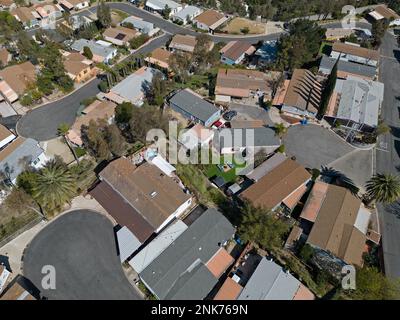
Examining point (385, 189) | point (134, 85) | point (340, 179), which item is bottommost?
point (340, 179)

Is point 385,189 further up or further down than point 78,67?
further down

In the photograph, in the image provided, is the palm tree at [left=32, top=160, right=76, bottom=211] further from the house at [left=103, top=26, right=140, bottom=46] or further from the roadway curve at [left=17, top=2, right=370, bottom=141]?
the house at [left=103, top=26, right=140, bottom=46]

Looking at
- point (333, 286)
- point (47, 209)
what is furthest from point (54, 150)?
point (333, 286)

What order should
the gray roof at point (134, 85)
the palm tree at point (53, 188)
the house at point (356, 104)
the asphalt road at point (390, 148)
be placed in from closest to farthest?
the palm tree at point (53, 188) < the asphalt road at point (390, 148) < the house at point (356, 104) < the gray roof at point (134, 85)

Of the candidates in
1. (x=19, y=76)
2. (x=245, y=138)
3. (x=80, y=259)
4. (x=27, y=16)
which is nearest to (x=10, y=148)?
(x=19, y=76)

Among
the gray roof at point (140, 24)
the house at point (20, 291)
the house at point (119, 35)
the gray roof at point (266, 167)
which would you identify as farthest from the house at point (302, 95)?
the house at point (20, 291)

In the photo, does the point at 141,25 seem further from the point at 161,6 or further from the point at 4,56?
the point at 4,56

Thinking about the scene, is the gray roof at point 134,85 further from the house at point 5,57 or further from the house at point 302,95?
the house at point 5,57

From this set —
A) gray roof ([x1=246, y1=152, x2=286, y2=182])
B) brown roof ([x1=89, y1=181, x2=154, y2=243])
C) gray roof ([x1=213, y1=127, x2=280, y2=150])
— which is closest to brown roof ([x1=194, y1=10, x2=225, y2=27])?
gray roof ([x1=213, y1=127, x2=280, y2=150])

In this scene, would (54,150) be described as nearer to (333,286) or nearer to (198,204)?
(198,204)
